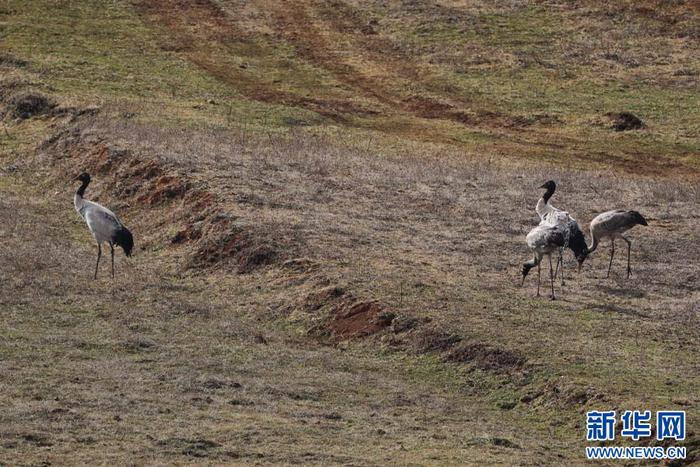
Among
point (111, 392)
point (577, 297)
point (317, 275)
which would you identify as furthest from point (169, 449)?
point (577, 297)

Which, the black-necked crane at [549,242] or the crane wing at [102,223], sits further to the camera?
the crane wing at [102,223]

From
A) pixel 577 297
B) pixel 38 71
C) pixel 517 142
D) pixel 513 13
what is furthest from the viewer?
pixel 513 13

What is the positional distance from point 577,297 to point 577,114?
23228 millimetres

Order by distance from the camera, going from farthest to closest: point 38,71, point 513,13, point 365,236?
point 513,13 → point 38,71 → point 365,236

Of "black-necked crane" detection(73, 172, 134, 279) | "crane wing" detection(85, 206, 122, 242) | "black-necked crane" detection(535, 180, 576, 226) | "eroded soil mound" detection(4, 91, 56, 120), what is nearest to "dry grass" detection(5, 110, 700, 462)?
"black-necked crane" detection(535, 180, 576, 226)

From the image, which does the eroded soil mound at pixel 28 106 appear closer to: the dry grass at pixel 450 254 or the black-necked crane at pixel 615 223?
the dry grass at pixel 450 254

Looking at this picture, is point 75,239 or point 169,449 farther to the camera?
point 75,239

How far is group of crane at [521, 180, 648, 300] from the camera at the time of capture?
984 inches

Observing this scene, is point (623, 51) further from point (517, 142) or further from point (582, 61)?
point (517, 142)

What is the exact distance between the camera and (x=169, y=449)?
53.2 feet

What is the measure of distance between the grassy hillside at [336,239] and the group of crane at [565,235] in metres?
0.63

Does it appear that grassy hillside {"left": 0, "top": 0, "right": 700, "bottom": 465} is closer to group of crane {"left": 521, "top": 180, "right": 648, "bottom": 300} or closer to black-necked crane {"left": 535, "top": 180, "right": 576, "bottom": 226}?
group of crane {"left": 521, "top": 180, "right": 648, "bottom": 300}

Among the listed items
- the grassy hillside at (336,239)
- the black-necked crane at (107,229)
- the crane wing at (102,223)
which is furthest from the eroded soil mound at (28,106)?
the crane wing at (102,223)

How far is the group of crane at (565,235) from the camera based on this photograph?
2500cm
